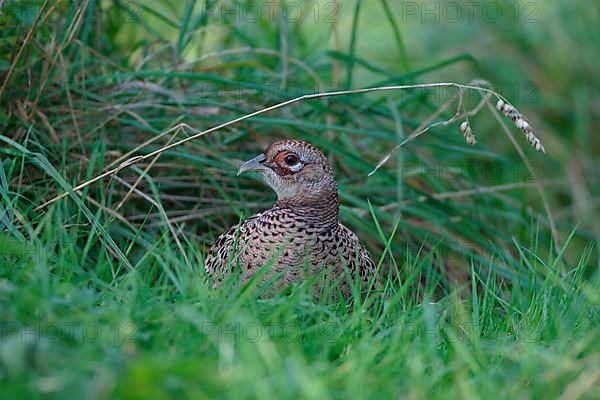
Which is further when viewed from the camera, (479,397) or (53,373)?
(479,397)

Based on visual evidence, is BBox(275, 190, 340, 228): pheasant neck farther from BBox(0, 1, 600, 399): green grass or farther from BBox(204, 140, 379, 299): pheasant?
BBox(0, 1, 600, 399): green grass

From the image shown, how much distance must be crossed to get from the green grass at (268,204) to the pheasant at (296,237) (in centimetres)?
16

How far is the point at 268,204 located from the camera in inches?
186

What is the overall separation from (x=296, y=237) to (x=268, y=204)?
1.11 metres

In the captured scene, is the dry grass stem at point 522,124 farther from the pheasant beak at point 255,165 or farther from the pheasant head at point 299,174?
the pheasant beak at point 255,165

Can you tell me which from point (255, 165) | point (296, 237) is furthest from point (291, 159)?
point (296, 237)

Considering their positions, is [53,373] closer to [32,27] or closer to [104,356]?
[104,356]

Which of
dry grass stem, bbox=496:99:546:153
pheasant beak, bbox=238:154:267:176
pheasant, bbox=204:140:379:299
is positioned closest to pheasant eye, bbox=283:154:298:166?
pheasant, bbox=204:140:379:299

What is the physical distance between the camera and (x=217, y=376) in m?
2.30

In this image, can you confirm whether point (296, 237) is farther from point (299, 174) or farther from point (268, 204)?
point (268, 204)

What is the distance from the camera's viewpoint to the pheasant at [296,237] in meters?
3.57

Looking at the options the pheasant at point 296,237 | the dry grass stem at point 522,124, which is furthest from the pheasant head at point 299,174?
the dry grass stem at point 522,124

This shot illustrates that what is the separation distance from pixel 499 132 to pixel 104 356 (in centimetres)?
543

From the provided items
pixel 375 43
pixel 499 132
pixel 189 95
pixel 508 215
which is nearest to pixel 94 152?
pixel 189 95
